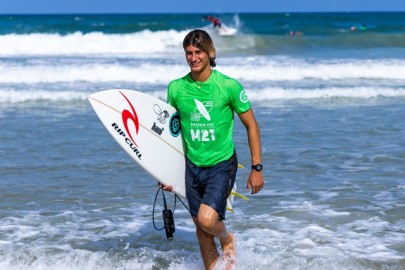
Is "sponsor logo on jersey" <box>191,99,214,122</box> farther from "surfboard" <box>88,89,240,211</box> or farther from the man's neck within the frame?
"surfboard" <box>88,89,240,211</box>

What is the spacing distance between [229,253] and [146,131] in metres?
0.96

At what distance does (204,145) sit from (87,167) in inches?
149

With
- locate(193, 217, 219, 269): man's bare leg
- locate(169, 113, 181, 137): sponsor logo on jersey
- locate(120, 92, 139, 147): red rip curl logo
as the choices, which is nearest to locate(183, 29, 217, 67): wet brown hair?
locate(169, 113, 181, 137): sponsor logo on jersey

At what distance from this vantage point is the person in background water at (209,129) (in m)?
3.98

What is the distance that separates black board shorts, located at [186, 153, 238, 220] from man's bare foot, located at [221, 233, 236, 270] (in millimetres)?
378

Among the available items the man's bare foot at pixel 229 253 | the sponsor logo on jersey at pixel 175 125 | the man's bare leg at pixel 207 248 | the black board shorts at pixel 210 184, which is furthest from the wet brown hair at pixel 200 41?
the man's bare foot at pixel 229 253

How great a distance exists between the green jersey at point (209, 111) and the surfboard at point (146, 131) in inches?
10.0

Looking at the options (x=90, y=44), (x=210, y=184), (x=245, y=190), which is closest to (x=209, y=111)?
(x=210, y=184)

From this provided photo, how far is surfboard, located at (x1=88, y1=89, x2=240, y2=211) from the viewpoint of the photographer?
14.4 feet

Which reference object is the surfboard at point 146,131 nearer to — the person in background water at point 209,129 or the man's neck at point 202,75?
the person in background water at point 209,129

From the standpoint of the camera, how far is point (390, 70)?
1842 cm

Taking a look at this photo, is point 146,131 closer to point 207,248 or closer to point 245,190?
point 207,248

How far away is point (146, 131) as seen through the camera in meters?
4.54

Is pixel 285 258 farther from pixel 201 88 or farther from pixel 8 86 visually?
pixel 8 86
